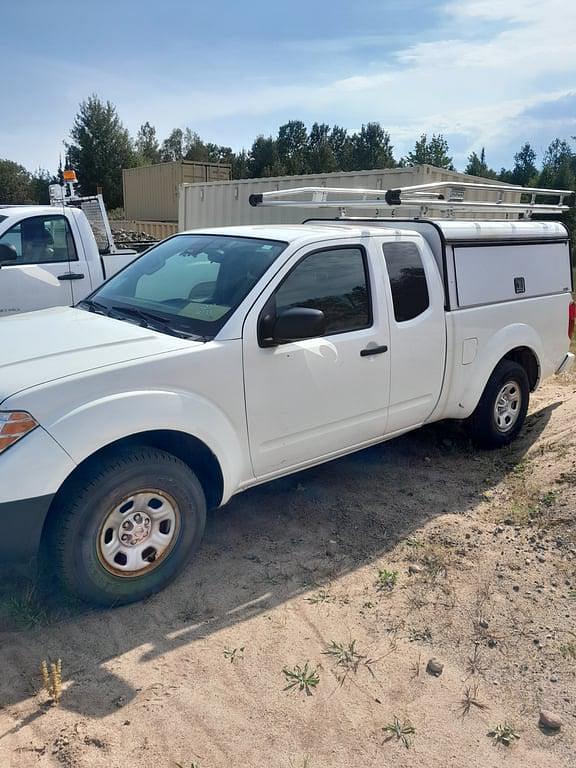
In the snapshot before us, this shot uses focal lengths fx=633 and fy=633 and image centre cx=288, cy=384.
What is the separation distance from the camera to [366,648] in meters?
2.95

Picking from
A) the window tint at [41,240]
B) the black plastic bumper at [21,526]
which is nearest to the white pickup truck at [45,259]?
the window tint at [41,240]

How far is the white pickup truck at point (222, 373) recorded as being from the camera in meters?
2.87

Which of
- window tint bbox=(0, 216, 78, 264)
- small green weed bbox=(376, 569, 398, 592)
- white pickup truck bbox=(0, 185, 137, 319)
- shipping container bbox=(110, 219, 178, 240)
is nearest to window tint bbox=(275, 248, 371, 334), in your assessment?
small green weed bbox=(376, 569, 398, 592)

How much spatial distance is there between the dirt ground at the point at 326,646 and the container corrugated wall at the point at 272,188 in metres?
6.23

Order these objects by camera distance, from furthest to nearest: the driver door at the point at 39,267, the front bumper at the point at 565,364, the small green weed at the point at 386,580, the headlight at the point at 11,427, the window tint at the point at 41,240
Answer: the window tint at the point at 41,240, the driver door at the point at 39,267, the front bumper at the point at 565,364, the small green weed at the point at 386,580, the headlight at the point at 11,427

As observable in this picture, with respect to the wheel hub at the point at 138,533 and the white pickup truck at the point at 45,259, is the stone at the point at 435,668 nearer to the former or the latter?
the wheel hub at the point at 138,533

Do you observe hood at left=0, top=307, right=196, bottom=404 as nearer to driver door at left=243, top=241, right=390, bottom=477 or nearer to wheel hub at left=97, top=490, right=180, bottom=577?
driver door at left=243, top=241, right=390, bottom=477

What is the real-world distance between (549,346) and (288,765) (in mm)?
4266

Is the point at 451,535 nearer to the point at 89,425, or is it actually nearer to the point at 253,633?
the point at 253,633

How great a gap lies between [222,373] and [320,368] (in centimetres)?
67

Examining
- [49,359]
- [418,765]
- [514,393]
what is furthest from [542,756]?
[514,393]

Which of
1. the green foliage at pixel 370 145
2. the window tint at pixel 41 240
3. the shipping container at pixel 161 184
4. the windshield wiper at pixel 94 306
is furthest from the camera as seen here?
the green foliage at pixel 370 145

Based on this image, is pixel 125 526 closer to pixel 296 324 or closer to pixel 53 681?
pixel 53 681

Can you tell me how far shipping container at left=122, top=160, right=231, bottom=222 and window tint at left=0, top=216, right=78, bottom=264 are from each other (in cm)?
1880
